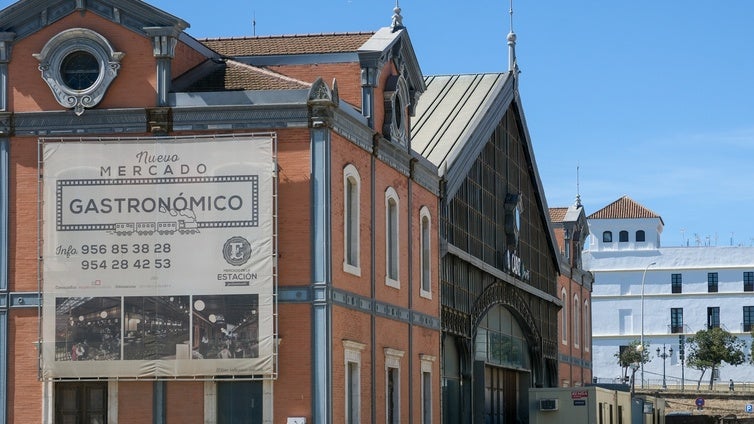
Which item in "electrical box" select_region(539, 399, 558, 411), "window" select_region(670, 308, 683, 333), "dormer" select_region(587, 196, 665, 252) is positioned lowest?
"electrical box" select_region(539, 399, 558, 411)

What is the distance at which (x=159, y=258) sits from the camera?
121ft

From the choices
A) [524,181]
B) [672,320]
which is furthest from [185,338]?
[672,320]

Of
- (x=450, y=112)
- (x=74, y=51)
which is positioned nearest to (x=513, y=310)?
(x=450, y=112)

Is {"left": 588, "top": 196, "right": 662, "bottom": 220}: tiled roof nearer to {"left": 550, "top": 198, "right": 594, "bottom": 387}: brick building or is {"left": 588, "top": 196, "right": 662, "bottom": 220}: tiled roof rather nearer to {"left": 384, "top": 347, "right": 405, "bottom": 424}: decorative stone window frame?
{"left": 550, "top": 198, "right": 594, "bottom": 387}: brick building

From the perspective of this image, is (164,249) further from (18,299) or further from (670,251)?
(670,251)

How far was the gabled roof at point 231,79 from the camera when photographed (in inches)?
1518

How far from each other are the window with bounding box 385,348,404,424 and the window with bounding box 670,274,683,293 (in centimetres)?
10687

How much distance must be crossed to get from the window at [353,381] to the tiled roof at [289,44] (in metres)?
8.50

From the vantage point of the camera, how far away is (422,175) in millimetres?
47938

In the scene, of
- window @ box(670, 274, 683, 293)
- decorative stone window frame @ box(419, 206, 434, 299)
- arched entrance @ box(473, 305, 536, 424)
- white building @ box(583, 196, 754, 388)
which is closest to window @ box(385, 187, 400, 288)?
decorative stone window frame @ box(419, 206, 434, 299)

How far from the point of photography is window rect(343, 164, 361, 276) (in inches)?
1548

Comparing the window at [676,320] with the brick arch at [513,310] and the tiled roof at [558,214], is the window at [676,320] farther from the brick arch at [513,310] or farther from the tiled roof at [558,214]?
the brick arch at [513,310]

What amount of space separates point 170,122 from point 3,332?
6658 mm

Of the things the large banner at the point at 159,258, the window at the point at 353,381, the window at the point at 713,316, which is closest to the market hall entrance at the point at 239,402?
the large banner at the point at 159,258
